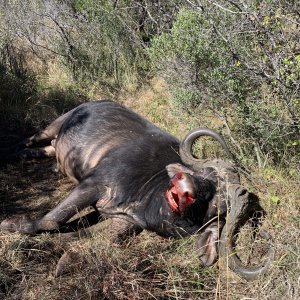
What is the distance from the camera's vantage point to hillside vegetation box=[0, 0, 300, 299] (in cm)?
351

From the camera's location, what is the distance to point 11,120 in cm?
657

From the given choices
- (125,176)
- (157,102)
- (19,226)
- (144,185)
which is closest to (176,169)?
(144,185)

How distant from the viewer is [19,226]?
418cm

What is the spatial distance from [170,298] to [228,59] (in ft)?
9.18

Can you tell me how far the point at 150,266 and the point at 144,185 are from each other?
3.39 ft

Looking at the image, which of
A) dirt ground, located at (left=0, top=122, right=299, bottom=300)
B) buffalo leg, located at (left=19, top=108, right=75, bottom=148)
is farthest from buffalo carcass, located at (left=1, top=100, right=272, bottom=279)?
buffalo leg, located at (left=19, top=108, right=75, bottom=148)

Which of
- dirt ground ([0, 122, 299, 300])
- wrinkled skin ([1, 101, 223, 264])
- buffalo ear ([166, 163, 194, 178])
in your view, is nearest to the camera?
dirt ground ([0, 122, 299, 300])

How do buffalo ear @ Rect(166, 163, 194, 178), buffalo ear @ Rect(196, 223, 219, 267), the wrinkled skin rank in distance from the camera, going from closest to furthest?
buffalo ear @ Rect(196, 223, 219, 267)
the wrinkled skin
buffalo ear @ Rect(166, 163, 194, 178)

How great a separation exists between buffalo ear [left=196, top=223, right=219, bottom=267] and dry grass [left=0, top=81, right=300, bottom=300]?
0.07 metres

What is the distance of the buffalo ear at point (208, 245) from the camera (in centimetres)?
388

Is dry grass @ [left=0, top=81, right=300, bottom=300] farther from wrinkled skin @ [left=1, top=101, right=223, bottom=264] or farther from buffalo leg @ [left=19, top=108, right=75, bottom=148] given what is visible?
buffalo leg @ [left=19, top=108, right=75, bottom=148]

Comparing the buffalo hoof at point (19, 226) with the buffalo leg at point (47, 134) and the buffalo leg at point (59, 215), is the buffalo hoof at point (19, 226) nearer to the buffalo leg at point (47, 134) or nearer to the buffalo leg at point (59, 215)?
the buffalo leg at point (59, 215)

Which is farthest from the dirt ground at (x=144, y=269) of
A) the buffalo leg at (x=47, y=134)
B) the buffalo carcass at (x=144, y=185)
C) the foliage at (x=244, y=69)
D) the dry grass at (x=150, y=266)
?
the buffalo leg at (x=47, y=134)

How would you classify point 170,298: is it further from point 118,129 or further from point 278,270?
point 118,129
